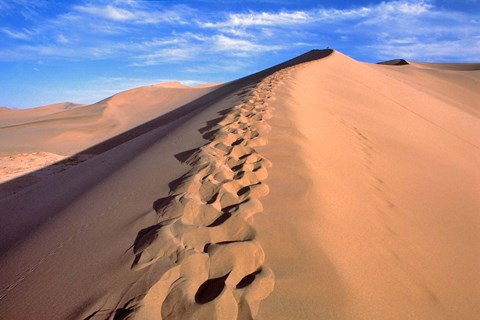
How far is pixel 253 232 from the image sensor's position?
1909mm

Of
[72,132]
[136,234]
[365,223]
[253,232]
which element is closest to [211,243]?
[253,232]

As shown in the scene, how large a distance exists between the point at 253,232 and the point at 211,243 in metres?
0.27

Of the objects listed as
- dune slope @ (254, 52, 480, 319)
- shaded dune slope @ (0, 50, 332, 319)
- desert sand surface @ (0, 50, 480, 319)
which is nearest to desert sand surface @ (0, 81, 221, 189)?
shaded dune slope @ (0, 50, 332, 319)

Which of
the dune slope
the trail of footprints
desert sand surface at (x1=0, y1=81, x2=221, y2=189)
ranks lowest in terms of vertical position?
desert sand surface at (x1=0, y1=81, x2=221, y2=189)

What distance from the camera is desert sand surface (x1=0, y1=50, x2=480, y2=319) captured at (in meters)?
1.51

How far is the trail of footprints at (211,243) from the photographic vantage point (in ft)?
4.70

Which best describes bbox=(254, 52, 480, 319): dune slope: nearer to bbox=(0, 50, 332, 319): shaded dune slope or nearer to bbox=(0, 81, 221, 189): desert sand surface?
bbox=(0, 50, 332, 319): shaded dune slope

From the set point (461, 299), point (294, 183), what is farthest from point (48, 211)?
point (461, 299)

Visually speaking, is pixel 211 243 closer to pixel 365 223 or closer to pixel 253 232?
pixel 253 232

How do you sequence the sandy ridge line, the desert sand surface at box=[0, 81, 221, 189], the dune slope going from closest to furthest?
the sandy ridge line → the dune slope → the desert sand surface at box=[0, 81, 221, 189]

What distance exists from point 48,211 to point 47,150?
28.1 ft

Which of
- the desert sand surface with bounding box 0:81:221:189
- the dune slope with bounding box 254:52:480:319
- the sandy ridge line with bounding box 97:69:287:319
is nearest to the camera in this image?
the sandy ridge line with bounding box 97:69:287:319

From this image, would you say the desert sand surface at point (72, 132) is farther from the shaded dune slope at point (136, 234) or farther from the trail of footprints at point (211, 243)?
the trail of footprints at point (211, 243)

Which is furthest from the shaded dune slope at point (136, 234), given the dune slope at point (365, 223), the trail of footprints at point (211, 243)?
the dune slope at point (365, 223)
